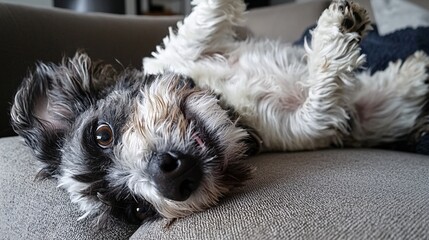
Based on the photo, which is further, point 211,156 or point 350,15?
point 350,15

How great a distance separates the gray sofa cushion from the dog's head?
0.07 metres

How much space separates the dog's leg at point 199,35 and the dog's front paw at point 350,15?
0.49 meters

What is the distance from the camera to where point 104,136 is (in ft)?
4.04

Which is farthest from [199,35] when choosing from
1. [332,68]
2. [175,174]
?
[175,174]

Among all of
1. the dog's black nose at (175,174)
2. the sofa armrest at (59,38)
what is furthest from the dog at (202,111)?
the sofa armrest at (59,38)

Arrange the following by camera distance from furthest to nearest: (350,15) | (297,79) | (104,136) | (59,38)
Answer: (59,38)
(297,79)
(350,15)
(104,136)

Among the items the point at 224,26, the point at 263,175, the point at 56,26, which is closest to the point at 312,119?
the point at 263,175

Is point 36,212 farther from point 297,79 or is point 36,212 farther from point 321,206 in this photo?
point 297,79

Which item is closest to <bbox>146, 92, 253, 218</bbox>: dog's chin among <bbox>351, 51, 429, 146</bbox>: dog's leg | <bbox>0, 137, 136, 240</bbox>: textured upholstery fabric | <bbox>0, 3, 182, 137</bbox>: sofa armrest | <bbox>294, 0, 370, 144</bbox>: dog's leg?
<bbox>0, 137, 136, 240</bbox>: textured upholstery fabric

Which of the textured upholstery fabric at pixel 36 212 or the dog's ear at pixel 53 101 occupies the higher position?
the dog's ear at pixel 53 101

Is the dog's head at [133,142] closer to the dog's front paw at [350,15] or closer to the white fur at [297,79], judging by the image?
the white fur at [297,79]

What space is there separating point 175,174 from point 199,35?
0.91 metres

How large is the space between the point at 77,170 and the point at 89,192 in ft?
0.27

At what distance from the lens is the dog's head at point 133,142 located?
106 cm
